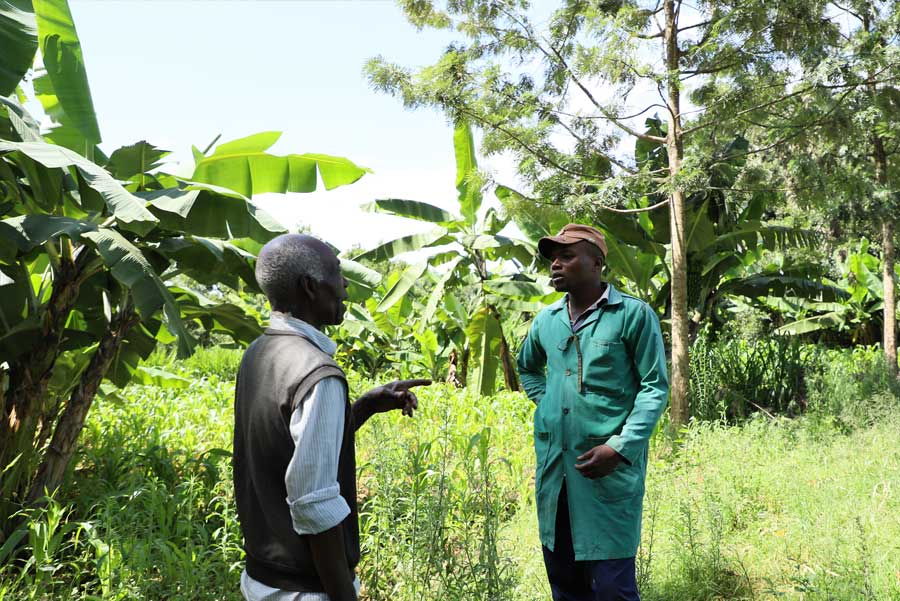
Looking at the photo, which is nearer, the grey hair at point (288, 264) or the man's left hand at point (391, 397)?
the grey hair at point (288, 264)

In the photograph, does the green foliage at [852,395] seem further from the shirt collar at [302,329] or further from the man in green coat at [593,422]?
the shirt collar at [302,329]

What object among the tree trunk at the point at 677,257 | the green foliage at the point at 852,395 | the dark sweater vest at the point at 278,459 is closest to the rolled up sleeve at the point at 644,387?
the dark sweater vest at the point at 278,459

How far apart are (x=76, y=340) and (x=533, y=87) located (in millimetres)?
5023

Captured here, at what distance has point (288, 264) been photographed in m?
1.94

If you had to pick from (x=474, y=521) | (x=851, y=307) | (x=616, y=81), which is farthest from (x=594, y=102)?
(x=851, y=307)

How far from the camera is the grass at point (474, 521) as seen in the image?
151 inches

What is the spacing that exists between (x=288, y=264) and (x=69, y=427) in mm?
3733

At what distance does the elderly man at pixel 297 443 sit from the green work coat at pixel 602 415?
135 cm

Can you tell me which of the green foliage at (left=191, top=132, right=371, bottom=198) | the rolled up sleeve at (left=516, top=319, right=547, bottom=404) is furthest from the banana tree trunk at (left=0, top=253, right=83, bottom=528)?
the rolled up sleeve at (left=516, top=319, right=547, bottom=404)

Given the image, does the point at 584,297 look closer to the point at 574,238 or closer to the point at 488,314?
the point at 574,238

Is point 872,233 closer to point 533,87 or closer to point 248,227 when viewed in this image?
point 533,87

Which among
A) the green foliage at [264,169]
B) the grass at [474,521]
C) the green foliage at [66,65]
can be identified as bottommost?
the grass at [474,521]

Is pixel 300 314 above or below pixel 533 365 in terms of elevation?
above

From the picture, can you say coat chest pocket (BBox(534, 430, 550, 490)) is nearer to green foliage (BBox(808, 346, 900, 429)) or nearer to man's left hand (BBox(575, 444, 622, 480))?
man's left hand (BBox(575, 444, 622, 480))
